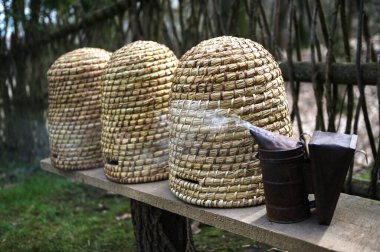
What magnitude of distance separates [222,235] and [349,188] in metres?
1.06

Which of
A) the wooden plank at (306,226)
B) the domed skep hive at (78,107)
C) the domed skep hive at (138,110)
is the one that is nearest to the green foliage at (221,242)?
the domed skep hive at (78,107)

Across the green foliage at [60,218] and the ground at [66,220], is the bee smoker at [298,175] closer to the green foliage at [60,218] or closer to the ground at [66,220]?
the ground at [66,220]

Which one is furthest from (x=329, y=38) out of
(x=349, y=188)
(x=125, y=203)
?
(x=125, y=203)

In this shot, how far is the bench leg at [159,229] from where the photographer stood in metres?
2.16

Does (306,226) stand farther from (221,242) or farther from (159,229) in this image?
(221,242)

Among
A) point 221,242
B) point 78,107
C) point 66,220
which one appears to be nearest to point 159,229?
point 78,107

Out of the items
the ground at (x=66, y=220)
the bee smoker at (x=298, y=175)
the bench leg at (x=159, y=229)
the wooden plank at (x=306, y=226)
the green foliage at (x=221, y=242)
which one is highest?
the bee smoker at (x=298, y=175)

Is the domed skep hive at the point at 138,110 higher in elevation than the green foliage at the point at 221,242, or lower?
higher

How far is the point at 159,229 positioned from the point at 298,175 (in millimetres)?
1056

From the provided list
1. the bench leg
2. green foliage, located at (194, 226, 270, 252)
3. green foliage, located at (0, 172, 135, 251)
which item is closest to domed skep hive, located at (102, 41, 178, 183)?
the bench leg

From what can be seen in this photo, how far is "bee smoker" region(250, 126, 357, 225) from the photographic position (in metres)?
1.18

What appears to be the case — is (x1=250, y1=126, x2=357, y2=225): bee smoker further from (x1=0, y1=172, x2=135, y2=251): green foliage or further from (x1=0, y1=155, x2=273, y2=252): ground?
(x1=0, y1=172, x2=135, y2=251): green foliage

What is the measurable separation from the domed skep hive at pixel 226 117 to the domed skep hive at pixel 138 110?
0.91ft

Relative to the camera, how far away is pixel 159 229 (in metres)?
2.16
